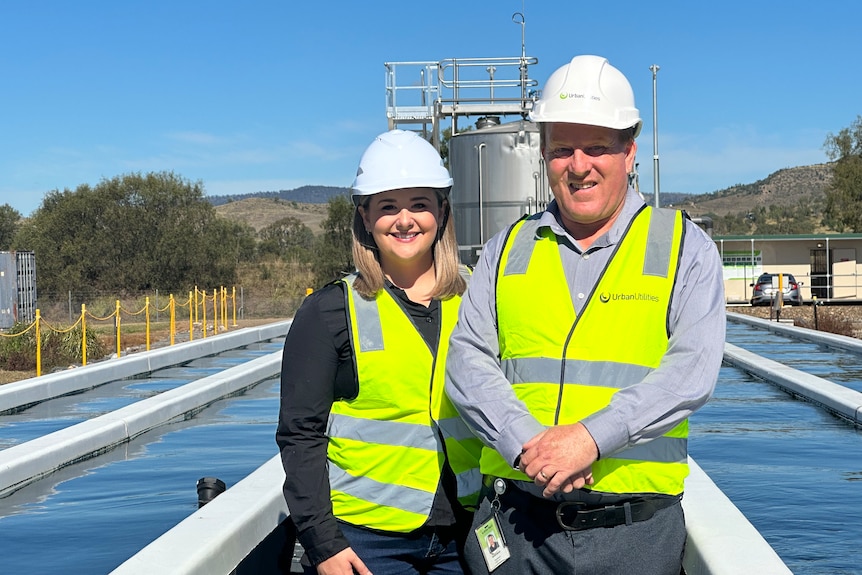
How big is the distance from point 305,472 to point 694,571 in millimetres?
1730

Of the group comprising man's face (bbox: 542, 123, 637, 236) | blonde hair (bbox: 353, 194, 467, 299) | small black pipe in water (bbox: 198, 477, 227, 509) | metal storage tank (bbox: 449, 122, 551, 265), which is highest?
metal storage tank (bbox: 449, 122, 551, 265)

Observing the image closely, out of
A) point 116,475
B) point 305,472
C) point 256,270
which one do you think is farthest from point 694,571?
point 256,270

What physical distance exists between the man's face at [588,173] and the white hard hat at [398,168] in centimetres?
42

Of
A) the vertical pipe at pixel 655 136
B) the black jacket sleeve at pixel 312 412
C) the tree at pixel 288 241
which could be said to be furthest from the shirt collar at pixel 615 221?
the tree at pixel 288 241

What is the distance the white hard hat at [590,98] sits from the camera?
308 cm

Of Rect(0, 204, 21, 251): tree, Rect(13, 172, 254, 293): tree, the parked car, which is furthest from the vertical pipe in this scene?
Rect(0, 204, 21, 251): tree

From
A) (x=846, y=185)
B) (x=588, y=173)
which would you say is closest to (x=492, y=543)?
(x=588, y=173)

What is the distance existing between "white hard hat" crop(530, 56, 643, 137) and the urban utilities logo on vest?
49 centimetres

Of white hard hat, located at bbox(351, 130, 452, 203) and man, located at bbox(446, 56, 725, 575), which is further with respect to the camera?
white hard hat, located at bbox(351, 130, 452, 203)

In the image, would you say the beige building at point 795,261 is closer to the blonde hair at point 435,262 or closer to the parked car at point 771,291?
the parked car at point 771,291

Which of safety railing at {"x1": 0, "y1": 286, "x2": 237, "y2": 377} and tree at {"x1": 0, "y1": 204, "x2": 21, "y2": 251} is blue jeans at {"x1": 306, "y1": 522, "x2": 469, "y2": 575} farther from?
tree at {"x1": 0, "y1": 204, "x2": 21, "y2": 251}

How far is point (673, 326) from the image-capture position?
2977mm

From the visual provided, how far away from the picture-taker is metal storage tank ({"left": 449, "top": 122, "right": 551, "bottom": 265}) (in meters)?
19.1

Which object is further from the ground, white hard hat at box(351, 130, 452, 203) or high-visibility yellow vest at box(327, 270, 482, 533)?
white hard hat at box(351, 130, 452, 203)
